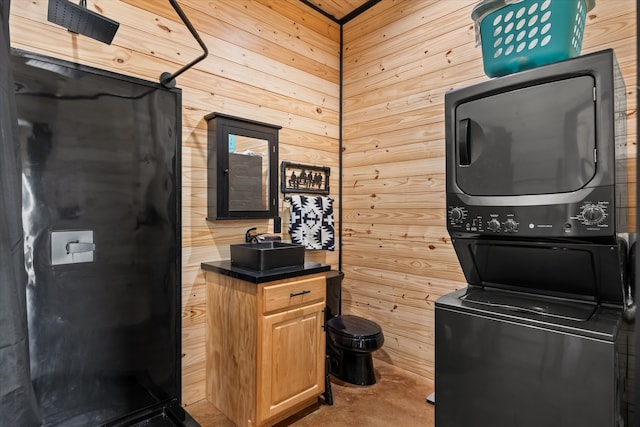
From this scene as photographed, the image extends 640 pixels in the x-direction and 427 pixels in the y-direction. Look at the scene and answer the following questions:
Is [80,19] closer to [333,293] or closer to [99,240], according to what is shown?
[99,240]

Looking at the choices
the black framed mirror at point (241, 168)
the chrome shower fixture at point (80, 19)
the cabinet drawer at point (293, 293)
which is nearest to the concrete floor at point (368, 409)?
the cabinet drawer at point (293, 293)

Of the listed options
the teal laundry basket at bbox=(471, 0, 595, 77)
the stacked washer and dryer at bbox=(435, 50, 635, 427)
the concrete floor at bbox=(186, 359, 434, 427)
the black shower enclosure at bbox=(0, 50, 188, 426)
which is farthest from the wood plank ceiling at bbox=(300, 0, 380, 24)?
the concrete floor at bbox=(186, 359, 434, 427)

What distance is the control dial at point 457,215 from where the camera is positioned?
4.60 feet

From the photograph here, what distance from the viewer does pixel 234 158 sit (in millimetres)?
2225

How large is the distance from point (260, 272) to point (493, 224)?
118 centimetres

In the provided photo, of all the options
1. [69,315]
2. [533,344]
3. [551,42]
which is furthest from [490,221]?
[69,315]

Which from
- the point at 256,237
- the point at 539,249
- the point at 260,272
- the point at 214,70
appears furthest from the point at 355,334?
the point at 214,70

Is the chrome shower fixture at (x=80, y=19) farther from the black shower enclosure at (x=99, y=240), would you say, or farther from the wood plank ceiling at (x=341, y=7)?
the wood plank ceiling at (x=341, y=7)

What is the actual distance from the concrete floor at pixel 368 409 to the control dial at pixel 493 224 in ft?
4.28

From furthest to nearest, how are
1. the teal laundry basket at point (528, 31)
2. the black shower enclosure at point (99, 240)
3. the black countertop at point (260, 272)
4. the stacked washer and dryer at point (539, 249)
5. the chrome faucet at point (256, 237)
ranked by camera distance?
the chrome faucet at point (256, 237) < the black countertop at point (260, 272) < the black shower enclosure at point (99, 240) < the teal laundry basket at point (528, 31) < the stacked washer and dryer at point (539, 249)

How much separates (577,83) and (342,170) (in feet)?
6.76

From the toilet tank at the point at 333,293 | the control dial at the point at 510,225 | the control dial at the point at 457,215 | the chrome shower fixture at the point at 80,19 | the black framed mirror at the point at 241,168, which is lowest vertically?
the toilet tank at the point at 333,293

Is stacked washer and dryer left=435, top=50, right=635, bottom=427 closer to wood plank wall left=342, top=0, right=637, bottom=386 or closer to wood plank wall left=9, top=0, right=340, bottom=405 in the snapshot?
wood plank wall left=342, top=0, right=637, bottom=386

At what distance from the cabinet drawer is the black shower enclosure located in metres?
0.63
